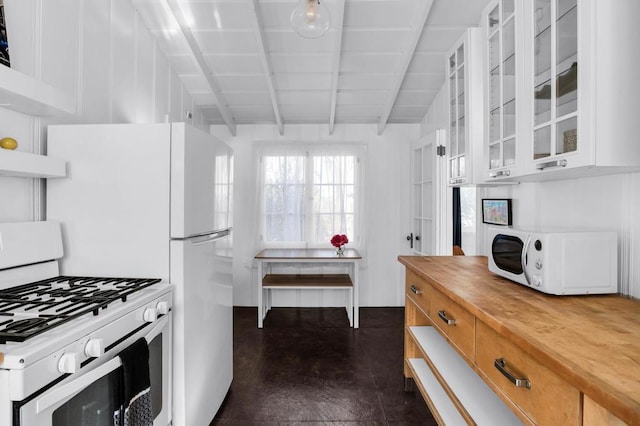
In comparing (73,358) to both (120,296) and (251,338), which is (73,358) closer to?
(120,296)

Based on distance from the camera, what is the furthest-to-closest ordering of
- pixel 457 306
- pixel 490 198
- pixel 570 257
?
1. pixel 490 198
2. pixel 457 306
3. pixel 570 257

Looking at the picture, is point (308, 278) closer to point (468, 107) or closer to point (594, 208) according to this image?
point (468, 107)

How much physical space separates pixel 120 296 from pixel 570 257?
1.78 meters

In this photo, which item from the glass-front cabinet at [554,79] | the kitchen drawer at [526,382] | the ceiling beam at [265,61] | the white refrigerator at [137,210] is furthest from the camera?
the ceiling beam at [265,61]

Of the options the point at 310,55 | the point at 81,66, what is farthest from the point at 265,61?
the point at 81,66

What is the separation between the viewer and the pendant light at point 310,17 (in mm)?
2020

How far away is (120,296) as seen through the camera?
1.44 meters

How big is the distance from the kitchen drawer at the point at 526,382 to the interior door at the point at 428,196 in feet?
7.72

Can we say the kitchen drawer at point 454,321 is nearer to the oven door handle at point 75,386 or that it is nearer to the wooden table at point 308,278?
the oven door handle at point 75,386

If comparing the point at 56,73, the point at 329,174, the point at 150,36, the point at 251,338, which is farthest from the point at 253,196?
the point at 56,73

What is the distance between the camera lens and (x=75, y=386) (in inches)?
42.3

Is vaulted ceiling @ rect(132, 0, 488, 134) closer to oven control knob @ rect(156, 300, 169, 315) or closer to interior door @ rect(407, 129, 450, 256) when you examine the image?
interior door @ rect(407, 129, 450, 256)

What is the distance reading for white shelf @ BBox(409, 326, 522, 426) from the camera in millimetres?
1410

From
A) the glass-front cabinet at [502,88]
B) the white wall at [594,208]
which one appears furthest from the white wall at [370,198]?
the glass-front cabinet at [502,88]
